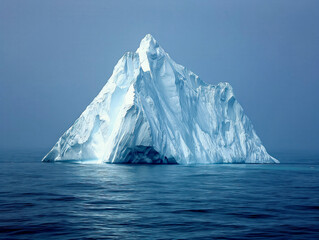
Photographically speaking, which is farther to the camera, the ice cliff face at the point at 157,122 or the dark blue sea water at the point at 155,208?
the ice cliff face at the point at 157,122

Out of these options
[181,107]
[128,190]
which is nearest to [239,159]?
[181,107]

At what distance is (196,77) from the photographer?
50250 millimetres

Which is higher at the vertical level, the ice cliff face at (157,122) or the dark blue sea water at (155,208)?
the ice cliff face at (157,122)

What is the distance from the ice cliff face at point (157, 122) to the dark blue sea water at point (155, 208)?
10.5 meters

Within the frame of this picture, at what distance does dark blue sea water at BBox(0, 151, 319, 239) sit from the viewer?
1258 centimetres

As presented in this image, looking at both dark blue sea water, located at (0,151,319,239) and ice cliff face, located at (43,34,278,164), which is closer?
dark blue sea water, located at (0,151,319,239)

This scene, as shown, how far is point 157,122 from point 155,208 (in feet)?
73.2

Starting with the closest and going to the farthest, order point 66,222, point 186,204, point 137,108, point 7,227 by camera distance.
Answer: point 7,227 → point 66,222 → point 186,204 → point 137,108

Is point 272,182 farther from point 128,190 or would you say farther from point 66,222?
point 66,222

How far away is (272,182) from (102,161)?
57.4ft

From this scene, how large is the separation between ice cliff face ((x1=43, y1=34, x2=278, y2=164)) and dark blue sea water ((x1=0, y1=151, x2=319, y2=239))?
10.5 meters

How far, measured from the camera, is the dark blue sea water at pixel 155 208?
495 inches

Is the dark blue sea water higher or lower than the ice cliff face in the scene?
lower

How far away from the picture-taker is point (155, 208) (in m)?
16.5
